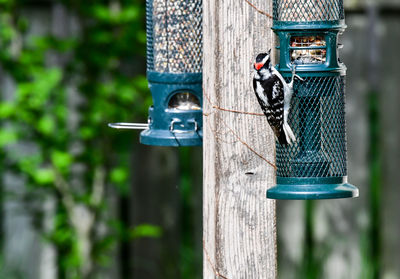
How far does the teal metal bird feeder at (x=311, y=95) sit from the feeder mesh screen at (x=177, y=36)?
87 centimetres

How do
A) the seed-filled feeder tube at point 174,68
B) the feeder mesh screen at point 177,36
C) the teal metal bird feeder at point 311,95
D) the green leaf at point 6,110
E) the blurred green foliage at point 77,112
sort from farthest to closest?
the blurred green foliage at point 77,112 → the green leaf at point 6,110 → the feeder mesh screen at point 177,36 → the seed-filled feeder tube at point 174,68 → the teal metal bird feeder at point 311,95

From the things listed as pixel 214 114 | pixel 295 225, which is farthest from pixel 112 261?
pixel 214 114

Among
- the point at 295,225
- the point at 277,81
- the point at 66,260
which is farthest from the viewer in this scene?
the point at 295,225

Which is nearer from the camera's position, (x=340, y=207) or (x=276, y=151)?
(x=276, y=151)

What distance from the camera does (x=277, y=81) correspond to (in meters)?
2.52

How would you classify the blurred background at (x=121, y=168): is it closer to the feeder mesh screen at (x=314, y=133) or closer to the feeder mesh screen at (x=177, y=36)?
the feeder mesh screen at (x=177, y=36)

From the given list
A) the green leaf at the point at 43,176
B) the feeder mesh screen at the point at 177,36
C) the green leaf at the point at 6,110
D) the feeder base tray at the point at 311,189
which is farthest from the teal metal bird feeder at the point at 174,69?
the green leaf at the point at 43,176

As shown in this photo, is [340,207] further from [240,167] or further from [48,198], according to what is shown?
[240,167]

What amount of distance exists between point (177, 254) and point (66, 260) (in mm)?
826

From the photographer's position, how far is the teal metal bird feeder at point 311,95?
A: 2.58m

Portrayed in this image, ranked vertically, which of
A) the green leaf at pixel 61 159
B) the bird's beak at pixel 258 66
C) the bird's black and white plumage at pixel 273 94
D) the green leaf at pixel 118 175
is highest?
the bird's beak at pixel 258 66

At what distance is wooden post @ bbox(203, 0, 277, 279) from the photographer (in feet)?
8.59

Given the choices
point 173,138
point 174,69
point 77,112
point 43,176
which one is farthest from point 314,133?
point 77,112

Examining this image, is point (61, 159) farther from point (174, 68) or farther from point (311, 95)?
point (311, 95)
